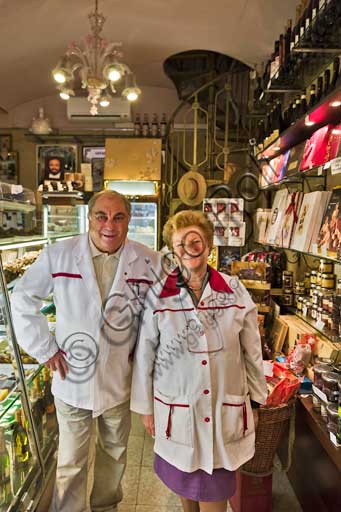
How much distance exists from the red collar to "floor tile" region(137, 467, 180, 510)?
1.44 meters

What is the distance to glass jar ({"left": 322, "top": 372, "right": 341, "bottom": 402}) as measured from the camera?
2.06 meters

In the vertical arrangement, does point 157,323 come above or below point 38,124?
below

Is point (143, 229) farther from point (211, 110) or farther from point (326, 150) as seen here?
point (326, 150)

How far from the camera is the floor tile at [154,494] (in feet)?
7.97

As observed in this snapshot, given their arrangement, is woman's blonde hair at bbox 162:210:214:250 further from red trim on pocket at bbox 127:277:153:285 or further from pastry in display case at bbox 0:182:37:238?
pastry in display case at bbox 0:182:37:238

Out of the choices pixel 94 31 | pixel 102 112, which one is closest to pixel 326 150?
pixel 94 31

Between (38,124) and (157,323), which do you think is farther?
(38,124)

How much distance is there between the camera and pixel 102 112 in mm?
6094

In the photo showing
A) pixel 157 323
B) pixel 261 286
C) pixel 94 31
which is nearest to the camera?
pixel 157 323

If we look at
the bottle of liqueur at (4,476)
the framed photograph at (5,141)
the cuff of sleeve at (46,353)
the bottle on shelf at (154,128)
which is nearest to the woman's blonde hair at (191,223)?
the cuff of sleeve at (46,353)

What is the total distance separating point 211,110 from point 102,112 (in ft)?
5.38

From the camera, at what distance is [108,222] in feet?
6.68

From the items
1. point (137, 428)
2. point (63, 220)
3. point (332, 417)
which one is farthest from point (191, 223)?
point (63, 220)

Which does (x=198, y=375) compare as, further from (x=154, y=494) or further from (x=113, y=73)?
(x=113, y=73)
